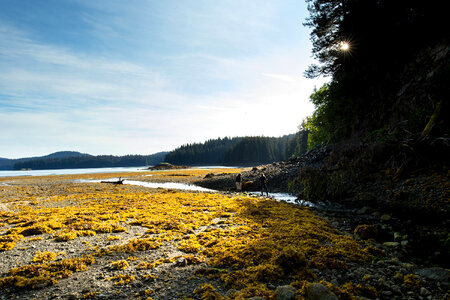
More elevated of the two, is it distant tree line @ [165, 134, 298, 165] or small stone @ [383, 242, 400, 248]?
distant tree line @ [165, 134, 298, 165]

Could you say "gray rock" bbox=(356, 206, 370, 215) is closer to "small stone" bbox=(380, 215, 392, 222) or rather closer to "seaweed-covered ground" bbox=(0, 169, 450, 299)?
"small stone" bbox=(380, 215, 392, 222)

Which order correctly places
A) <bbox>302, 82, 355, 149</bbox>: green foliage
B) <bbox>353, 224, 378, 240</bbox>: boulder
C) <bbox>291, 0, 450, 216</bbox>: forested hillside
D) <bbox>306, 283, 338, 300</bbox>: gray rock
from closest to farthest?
1. <bbox>306, 283, 338, 300</bbox>: gray rock
2. <bbox>353, 224, 378, 240</bbox>: boulder
3. <bbox>291, 0, 450, 216</bbox>: forested hillside
4. <bbox>302, 82, 355, 149</bbox>: green foliage

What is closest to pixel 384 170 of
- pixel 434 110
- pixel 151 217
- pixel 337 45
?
pixel 434 110

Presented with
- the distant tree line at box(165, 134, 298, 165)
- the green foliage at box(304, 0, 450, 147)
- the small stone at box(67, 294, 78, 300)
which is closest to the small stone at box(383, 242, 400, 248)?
the small stone at box(67, 294, 78, 300)

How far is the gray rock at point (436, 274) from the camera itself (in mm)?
5071

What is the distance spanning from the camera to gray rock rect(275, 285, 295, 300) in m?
4.40

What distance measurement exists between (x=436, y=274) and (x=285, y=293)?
3962 mm

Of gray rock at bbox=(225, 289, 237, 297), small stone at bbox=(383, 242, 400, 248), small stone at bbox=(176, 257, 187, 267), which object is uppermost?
gray rock at bbox=(225, 289, 237, 297)

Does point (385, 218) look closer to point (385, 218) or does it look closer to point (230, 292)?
point (385, 218)

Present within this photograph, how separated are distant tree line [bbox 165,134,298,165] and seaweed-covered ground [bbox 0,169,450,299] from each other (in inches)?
3730

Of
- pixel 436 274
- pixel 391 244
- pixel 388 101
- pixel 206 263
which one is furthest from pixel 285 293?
pixel 388 101

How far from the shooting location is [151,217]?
1211cm

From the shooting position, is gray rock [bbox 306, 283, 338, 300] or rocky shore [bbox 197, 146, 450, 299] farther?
rocky shore [bbox 197, 146, 450, 299]

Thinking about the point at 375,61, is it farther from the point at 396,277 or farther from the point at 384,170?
the point at 396,277
